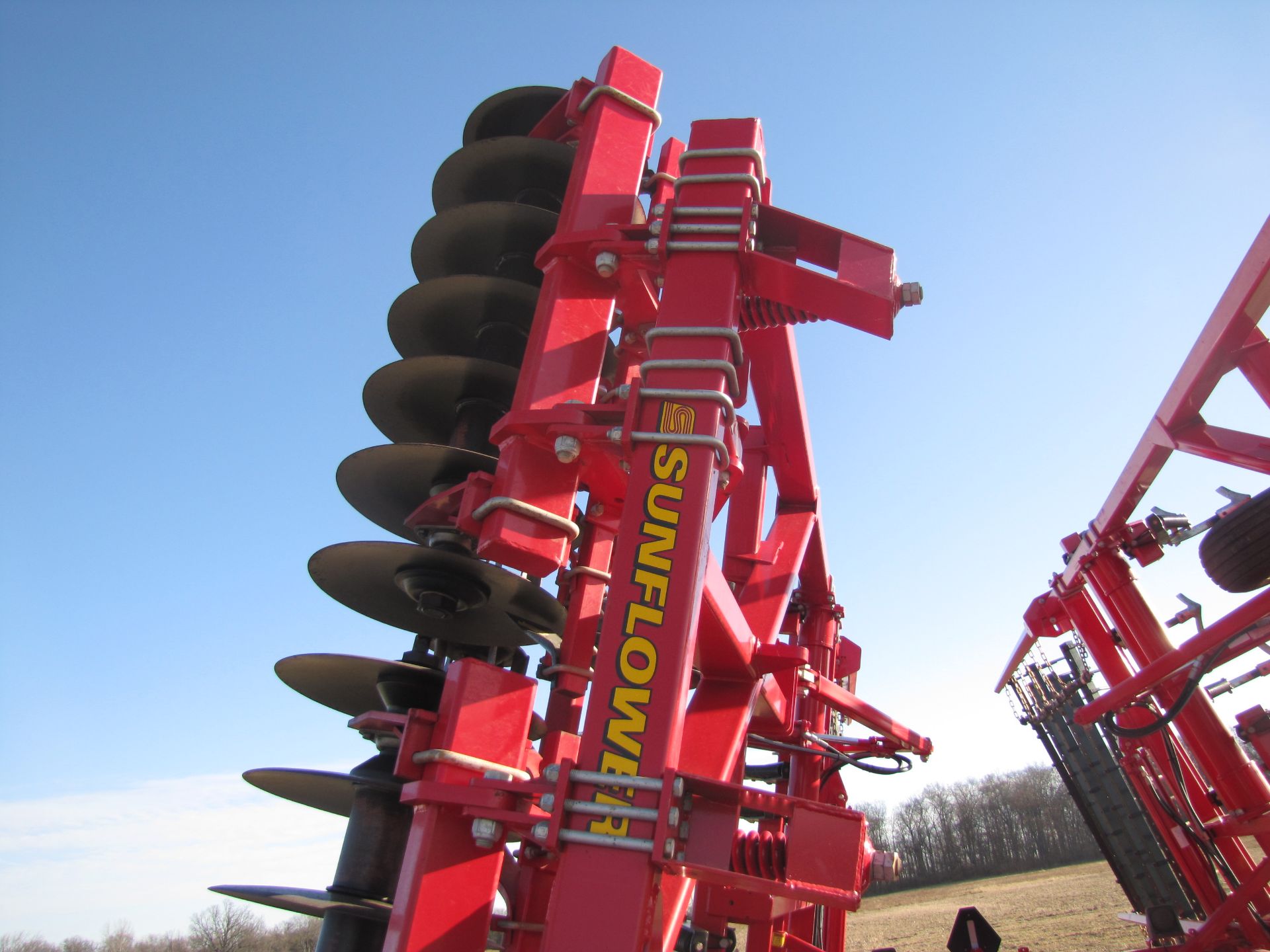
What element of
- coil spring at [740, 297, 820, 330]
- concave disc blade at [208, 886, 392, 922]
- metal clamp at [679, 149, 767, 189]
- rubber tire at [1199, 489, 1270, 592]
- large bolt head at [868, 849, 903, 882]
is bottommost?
concave disc blade at [208, 886, 392, 922]

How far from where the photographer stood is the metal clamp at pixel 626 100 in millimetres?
4434

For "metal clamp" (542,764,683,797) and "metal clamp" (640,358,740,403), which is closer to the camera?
"metal clamp" (542,764,683,797)

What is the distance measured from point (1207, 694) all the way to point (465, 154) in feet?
21.6

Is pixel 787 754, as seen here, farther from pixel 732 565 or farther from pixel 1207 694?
pixel 1207 694

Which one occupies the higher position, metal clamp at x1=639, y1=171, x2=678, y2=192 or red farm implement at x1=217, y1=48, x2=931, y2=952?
metal clamp at x1=639, y1=171, x2=678, y2=192

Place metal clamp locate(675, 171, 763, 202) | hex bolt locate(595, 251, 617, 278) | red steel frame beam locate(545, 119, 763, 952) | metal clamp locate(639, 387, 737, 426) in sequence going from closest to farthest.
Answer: red steel frame beam locate(545, 119, 763, 952) < metal clamp locate(639, 387, 737, 426) < metal clamp locate(675, 171, 763, 202) < hex bolt locate(595, 251, 617, 278)

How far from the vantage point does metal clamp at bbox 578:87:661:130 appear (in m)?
4.43

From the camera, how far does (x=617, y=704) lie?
262 cm

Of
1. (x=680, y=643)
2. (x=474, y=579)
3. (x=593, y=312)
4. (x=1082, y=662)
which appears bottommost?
(x=680, y=643)

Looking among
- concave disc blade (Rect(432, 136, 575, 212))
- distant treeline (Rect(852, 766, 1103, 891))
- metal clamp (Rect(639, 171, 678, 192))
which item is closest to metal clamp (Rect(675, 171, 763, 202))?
metal clamp (Rect(639, 171, 678, 192))

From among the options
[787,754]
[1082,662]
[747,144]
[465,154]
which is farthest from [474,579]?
[1082,662]

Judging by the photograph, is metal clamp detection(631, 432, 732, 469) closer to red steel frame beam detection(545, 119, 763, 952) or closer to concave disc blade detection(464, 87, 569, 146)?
red steel frame beam detection(545, 119, 763, 952)

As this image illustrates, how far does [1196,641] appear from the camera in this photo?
5078mm

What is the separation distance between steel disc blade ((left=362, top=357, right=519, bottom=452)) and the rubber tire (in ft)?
14.1
